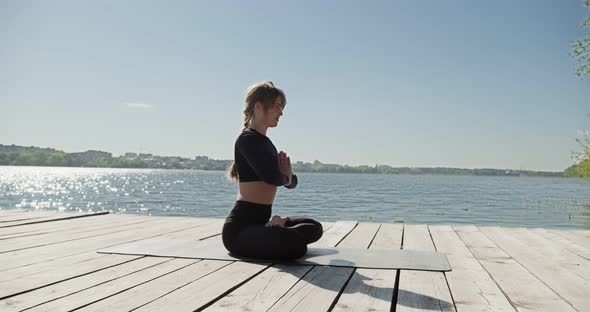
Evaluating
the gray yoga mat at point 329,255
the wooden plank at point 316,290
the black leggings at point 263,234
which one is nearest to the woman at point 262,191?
the black leggings at point 263,234

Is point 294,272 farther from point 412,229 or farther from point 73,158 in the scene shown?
point 73,158

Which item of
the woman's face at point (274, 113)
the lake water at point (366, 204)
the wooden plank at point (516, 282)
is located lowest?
the lake water at point (366, 204)

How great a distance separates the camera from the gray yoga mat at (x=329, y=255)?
4.05m

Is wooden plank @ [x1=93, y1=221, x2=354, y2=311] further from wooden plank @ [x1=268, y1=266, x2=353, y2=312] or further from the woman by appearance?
the woman

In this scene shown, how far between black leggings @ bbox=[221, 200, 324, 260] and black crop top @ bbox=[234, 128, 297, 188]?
0.92 ft

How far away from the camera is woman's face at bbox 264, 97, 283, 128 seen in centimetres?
434

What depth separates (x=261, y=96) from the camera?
4.36 metres

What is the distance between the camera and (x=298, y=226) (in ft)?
13.7

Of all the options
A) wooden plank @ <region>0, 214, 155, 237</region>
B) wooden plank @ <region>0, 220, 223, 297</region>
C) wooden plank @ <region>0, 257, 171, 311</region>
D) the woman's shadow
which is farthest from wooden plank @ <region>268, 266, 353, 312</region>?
wooden plank @ <region>0, 214, 155, 237</region>

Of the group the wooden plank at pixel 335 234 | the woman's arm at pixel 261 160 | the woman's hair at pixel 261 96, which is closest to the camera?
the woman's arm at pixel 261 160

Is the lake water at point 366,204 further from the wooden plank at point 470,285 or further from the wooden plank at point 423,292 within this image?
the wooden plank at point 423,292

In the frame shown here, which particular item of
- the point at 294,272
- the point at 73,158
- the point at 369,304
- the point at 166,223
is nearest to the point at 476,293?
the point at 369,304

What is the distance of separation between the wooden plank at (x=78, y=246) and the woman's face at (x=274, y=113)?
6.58 feet

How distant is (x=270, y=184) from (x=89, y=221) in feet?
13.2
